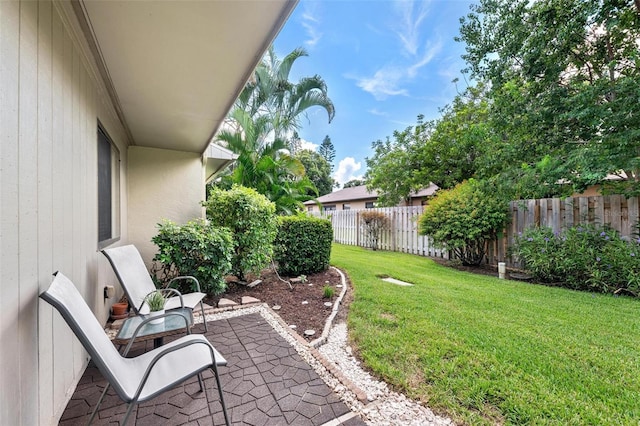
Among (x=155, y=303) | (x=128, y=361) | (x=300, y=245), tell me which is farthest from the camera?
(x=300, y=245)

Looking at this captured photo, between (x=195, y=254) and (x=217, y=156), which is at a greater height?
(x=217, y=156)

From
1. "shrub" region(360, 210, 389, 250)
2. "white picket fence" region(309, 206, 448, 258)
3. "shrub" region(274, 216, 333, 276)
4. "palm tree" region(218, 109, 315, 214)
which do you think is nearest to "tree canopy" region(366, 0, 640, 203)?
"white picket fence" region(309, 206, 448, 258)

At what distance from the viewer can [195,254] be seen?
447cm

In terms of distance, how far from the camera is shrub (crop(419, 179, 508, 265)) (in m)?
6.98

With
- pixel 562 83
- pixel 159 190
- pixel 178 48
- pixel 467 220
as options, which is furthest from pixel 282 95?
pixel 178 48

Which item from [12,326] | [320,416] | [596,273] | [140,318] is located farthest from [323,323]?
[596,273]

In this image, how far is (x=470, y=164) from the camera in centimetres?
1372

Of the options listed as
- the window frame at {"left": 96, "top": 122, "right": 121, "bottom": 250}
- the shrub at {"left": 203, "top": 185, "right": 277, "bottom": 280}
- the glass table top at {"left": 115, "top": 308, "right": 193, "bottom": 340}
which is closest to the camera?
the glass table top at {"left": 115, "top": 308, "right": 193, "bottom": 340}

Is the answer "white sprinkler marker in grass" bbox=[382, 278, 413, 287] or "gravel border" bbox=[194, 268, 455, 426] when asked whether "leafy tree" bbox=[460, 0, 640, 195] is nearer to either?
"white sprinkler marker in grass" bbox=[382, 278, 413, 287]

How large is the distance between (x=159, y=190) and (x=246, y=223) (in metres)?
2.35

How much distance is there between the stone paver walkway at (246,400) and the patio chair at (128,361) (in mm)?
368

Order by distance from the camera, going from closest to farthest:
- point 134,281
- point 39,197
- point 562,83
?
point 39,197, point 134,281, point 562,83

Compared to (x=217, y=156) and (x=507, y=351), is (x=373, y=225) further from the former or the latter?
(x=507, y=351)

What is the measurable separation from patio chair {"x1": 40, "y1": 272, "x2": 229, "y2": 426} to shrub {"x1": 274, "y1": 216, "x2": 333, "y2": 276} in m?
3.97
